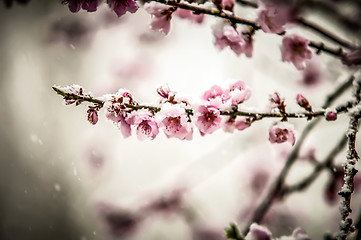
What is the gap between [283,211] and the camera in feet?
12.1

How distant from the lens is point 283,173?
1.61 m

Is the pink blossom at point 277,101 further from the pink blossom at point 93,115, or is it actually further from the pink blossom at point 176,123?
the pink blossom at point 93,115

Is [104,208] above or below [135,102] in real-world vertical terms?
above

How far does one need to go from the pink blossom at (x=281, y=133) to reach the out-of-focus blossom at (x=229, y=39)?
0.40 metres

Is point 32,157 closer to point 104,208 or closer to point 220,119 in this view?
point 104,208

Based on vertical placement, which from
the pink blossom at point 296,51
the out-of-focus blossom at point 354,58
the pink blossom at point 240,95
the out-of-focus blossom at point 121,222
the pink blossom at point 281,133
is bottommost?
the out-of-focus blossom at point 354,58

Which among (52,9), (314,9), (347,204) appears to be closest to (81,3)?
(314,9)

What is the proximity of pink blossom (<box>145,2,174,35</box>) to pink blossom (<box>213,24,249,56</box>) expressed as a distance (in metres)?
0.21

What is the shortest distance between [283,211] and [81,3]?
11.8ft

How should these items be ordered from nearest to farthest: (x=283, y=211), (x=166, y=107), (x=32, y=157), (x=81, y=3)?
(x=166, y=107)
(x=81, y=3)
(x=283, y=211)
(x=32, y=157)

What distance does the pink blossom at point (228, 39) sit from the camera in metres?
1.16

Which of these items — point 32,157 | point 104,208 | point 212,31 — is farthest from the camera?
point 32,157

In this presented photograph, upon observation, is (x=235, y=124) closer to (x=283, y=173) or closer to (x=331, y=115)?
(x=331, y=115)

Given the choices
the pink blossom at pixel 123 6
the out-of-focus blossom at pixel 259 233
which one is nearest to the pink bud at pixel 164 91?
the pink blossom at pixel 123 6
